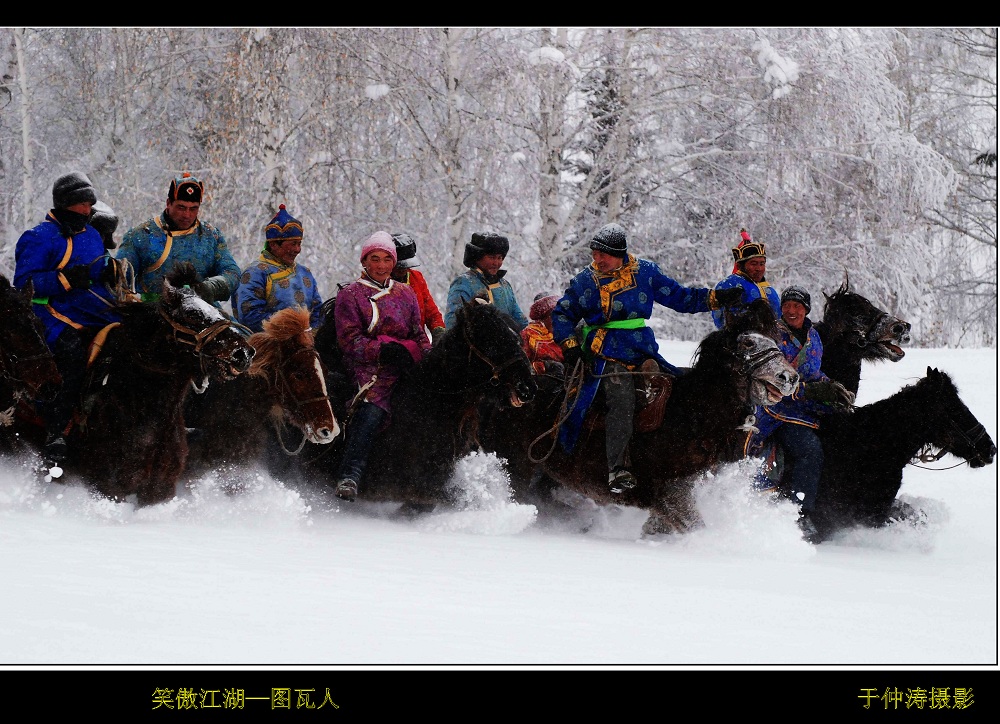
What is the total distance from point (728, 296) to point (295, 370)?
282 centimetres

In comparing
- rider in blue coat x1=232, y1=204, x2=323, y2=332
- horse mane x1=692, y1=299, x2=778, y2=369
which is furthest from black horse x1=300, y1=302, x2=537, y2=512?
horse mane x1=692, y1=299, x2=778, y2=369

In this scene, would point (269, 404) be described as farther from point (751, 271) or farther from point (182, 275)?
point (751, 271)

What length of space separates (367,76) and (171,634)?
43.3 ft

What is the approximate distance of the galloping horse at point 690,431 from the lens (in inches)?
299

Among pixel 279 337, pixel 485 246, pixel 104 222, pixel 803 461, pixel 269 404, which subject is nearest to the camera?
pixel 279 337

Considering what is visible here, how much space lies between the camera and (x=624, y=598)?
5.95 meters

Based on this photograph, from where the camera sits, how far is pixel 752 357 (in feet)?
24.7

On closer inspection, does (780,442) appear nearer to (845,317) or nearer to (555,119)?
(845,317)

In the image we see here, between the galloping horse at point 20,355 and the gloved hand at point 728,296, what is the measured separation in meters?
4.11

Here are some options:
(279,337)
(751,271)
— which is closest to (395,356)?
(279,337)

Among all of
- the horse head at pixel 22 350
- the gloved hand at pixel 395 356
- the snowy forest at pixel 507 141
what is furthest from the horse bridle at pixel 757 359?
the snowy forest at pixel 507 141

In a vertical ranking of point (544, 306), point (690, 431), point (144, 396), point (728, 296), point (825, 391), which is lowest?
point (690, 431)

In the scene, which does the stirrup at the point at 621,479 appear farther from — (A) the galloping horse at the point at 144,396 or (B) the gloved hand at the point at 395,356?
(A) the galloping horse at the point at 144,396

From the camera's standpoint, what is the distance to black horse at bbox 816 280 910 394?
9094mm
